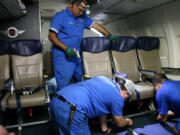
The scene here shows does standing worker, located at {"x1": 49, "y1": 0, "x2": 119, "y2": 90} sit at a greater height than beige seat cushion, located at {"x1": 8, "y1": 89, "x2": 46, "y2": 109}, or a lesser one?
greater

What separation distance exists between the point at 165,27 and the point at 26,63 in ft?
10.7

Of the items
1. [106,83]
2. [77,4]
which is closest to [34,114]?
[106,83]

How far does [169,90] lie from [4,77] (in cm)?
277

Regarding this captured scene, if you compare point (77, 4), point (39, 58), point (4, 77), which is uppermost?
point (77, 4)

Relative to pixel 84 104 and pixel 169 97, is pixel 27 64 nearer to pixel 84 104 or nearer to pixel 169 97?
pixel 84 104

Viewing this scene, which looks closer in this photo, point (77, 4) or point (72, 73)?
point (77, 4)

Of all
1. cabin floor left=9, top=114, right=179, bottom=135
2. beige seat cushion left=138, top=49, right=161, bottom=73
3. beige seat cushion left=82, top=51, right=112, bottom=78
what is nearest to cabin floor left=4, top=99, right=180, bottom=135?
cabin floor left=9, top=114, right=179, bottom=135

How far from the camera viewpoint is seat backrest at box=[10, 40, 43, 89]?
2998 mm

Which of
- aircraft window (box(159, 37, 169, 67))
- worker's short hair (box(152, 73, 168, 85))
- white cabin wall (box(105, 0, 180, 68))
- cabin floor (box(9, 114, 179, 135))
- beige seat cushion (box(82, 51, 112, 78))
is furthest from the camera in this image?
aircraft window (box(159, 37, 169, 67))

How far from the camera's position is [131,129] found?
8.30ft

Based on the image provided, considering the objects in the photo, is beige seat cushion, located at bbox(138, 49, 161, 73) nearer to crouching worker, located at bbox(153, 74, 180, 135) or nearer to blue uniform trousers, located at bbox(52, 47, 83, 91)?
crouching worker, located at bbox(153, 74, 180, 135)

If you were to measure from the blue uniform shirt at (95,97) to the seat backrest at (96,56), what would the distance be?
1426mm

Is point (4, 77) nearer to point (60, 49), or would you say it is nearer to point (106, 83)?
point (60, 49)

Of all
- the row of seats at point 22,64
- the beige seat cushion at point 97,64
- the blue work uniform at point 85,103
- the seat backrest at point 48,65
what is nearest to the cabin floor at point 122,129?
the row of seats at point 22,64
